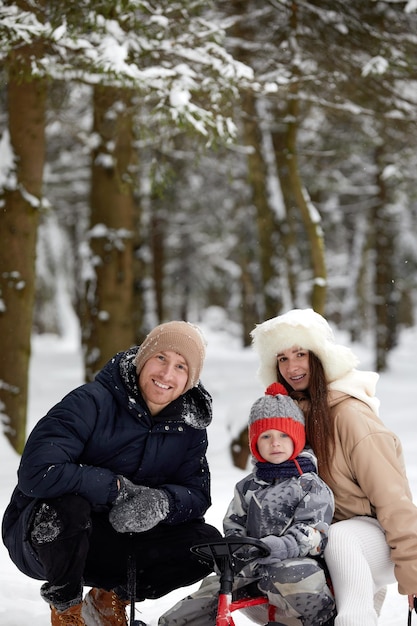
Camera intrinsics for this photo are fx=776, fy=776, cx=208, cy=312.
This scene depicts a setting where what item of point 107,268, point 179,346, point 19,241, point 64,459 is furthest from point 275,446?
point 107,268

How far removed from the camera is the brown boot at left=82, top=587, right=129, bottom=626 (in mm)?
Result: 3666

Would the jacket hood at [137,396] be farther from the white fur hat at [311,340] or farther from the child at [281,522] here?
the white fur hat at [311,340]

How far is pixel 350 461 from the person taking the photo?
11.6 ft

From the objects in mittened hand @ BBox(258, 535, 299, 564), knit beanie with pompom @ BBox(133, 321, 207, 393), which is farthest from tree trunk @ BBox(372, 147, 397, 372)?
mittened hand @ BBox(258, 535, 299, 564)

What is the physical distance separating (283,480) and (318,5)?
6.51m

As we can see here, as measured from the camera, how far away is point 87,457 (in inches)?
140

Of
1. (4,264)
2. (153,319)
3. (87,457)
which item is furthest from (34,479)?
(153,319)

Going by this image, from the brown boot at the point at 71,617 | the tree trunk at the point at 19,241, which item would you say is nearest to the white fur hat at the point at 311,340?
the brown boot at the point at 71,617

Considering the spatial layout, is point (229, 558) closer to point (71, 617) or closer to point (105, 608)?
point (71, 617)

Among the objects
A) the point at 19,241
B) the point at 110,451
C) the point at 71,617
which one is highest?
the point at 110,451

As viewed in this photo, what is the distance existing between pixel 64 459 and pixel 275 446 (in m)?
0.91

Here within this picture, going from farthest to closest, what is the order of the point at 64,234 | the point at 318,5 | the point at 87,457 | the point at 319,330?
the point at 64,234
the point at 318,5
the point at 319,330
the point at 87,457

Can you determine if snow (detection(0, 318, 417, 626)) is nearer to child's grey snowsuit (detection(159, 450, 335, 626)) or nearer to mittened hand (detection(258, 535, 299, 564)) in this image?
child's grey snowsuit (detection(159, 450, 335, 626))

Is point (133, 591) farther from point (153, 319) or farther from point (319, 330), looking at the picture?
point (153, 319)
